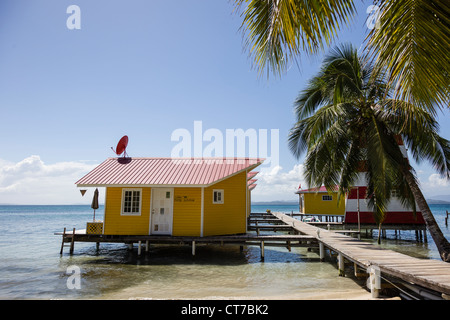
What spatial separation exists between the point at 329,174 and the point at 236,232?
6004mm

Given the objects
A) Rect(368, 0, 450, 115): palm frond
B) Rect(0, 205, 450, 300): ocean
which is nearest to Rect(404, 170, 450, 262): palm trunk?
Rect(0, 205, 450, 300): ocean

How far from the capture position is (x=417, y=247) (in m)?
21.1

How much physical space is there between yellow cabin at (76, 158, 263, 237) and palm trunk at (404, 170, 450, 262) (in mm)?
7680

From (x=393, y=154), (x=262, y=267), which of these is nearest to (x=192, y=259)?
(x=262, y=267)

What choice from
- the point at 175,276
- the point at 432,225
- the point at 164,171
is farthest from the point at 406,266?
the point at 164,171

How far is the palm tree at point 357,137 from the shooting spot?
10.8 meters

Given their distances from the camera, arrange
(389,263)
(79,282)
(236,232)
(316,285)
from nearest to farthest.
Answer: (389,263), (316,285), (79,282), (236,232)

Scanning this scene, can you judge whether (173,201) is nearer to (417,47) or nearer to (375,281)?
(375,281)

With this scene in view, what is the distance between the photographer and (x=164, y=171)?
16.3 meters

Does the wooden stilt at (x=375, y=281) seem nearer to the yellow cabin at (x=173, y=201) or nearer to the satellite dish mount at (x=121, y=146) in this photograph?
the yellow cabin at (x=173, y=201)

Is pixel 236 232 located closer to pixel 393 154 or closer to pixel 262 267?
pixel 262 267

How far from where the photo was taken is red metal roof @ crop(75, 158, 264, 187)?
15109 millimetres

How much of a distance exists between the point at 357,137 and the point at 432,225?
4.56 meters

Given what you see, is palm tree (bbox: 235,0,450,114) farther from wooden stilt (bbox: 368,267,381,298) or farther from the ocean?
the ocean
